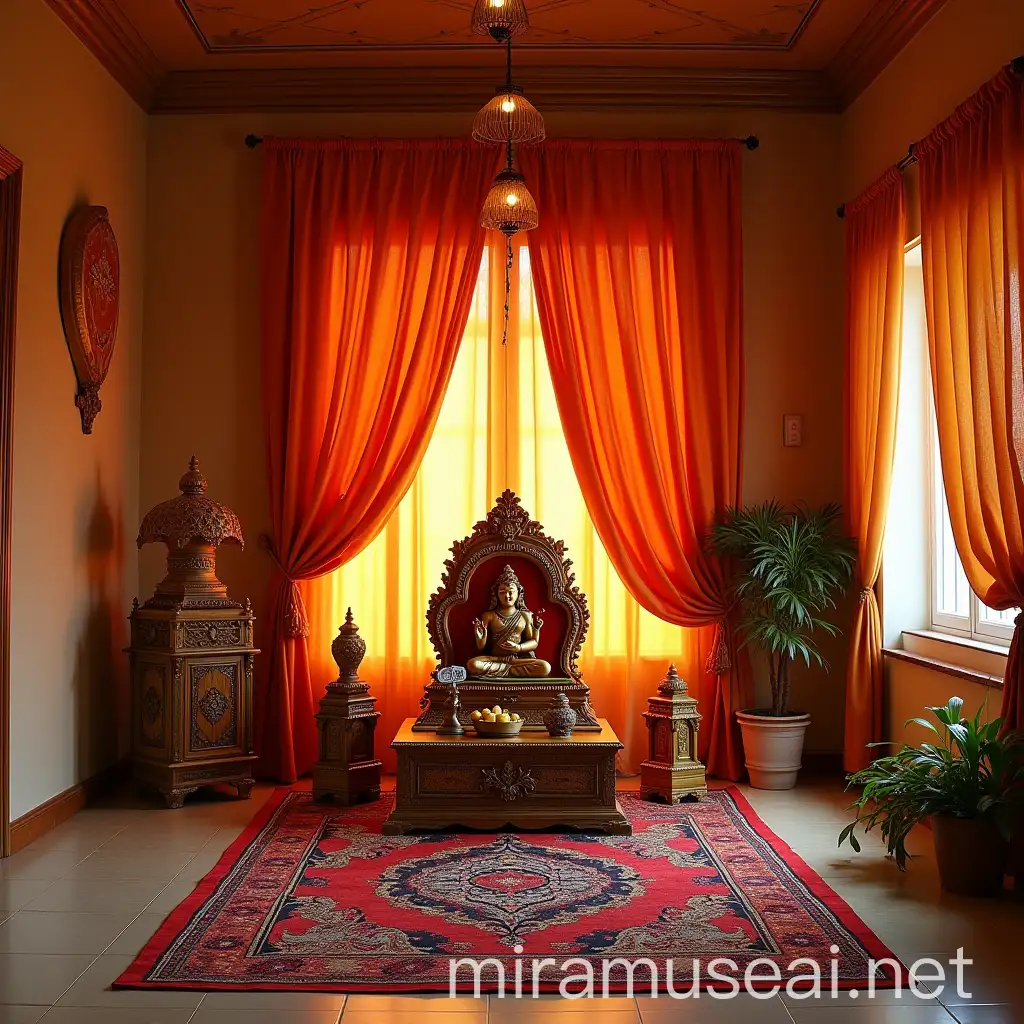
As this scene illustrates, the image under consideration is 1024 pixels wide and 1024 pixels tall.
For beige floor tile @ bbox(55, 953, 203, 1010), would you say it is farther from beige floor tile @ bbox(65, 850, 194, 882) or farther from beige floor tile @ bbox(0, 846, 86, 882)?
beige floor tile @ bbox(0, 846, 86, 882)

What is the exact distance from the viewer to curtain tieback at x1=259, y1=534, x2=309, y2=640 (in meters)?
6.21

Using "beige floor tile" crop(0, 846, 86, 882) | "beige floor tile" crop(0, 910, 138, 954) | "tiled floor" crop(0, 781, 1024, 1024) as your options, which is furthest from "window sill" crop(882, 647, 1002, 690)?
"beige floor tile" crop(0, 846, 86, 882)

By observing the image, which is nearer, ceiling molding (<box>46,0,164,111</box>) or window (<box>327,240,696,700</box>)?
ceiling molding (<box>46,0,164,111</box>)

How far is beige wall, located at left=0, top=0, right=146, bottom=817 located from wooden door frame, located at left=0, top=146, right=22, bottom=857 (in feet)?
0.34

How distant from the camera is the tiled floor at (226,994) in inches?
124

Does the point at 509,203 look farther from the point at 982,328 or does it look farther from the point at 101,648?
the point at 101,648

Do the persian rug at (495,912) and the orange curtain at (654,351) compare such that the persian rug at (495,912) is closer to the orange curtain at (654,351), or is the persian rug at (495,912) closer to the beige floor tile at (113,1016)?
the beige floor tile at (113,1016)

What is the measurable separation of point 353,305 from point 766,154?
2.51m

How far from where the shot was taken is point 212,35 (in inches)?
236

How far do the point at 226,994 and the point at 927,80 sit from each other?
4810 millimetres

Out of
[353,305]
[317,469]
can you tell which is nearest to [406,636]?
[317,469]

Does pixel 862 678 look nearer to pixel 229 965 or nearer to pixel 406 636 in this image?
pixel 406 636

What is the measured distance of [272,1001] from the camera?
10.6 ft

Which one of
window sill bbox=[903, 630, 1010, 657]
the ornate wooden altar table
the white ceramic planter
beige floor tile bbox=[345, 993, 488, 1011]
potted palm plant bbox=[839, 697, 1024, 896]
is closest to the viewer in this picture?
beige floor tile bbox=[345, 993, 488, 1011]
